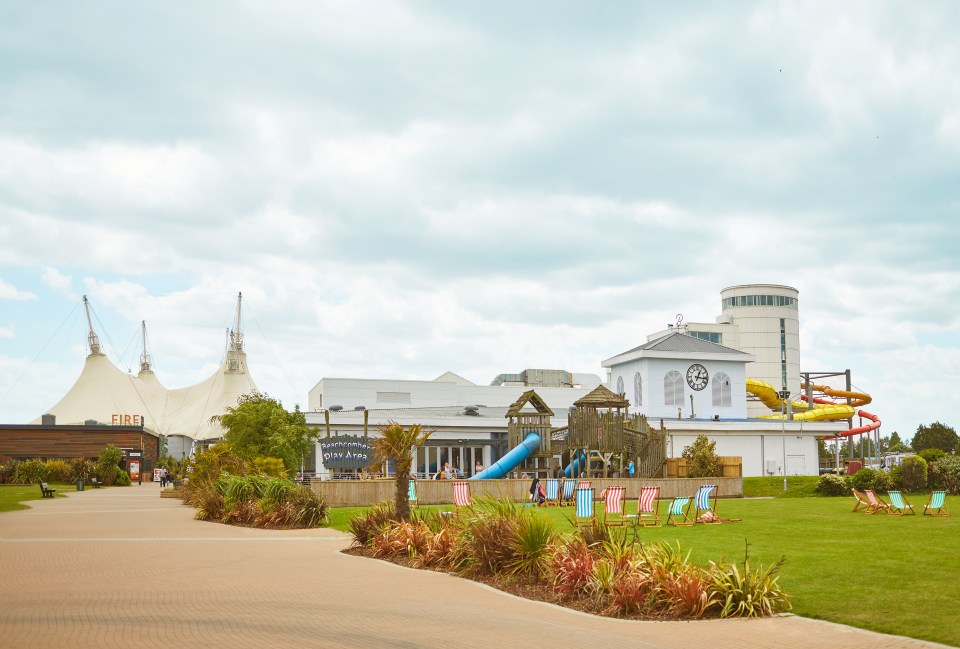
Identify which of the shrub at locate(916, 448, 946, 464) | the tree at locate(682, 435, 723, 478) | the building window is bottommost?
the tree at locate(682, 435, 723, 478)

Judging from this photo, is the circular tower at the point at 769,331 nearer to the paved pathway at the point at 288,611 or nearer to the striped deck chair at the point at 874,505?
the striped deck chair at the point at 874,505

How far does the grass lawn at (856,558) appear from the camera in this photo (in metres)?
9.96

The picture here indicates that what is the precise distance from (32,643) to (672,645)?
593 cm

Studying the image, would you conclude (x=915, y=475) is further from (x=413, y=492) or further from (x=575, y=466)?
(x=413, y=492)

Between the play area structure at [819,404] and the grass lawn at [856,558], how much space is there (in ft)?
133

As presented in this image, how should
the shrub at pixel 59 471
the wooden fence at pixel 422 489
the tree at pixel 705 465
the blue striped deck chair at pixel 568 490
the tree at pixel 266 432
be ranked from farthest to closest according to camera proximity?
the shrub at pixel 59 471 → the tree at pixel 266 432 → the tree at pixel 705 465 → the blue striped deck chair at pixel 568 490 → the wooden fence at pixel 422 489

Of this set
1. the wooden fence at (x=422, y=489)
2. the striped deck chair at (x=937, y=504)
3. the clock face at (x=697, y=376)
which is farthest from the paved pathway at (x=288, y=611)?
the clock face at (x=697, y=376)

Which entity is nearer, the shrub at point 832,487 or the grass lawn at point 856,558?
the grass lawn at point 856,558

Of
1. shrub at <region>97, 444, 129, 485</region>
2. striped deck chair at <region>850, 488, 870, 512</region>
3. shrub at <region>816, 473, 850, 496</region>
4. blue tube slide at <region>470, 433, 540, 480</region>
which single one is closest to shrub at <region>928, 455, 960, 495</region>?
shrub at <region>816, 473, 850, 496</region>

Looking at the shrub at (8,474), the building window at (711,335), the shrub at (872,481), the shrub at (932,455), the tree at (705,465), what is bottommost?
the shrub at (8,474)

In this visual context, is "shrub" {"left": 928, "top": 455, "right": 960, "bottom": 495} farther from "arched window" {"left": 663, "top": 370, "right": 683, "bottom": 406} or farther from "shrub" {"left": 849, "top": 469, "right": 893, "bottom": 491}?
"arched window" {"left": 663, "top": 370, "right": 683, "bottom": 406}

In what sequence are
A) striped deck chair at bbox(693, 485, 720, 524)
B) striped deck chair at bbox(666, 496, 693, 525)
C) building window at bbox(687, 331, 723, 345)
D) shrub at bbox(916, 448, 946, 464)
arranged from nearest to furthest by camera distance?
striped deck chair at bbox(666, 496, 693, 525) < striped deck chair at bbox(693, 485, 720, 524) < shrub at bbox(916, 448, 946, 464) < building window at bbox(687, 331, 723, 345)

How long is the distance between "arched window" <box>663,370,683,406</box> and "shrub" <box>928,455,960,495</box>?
76.0 feet

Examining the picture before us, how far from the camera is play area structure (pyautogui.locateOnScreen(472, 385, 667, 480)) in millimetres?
40531
